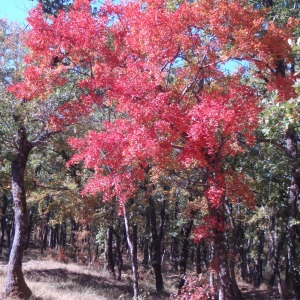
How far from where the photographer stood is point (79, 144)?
42.7 ft

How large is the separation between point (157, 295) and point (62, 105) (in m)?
13.4

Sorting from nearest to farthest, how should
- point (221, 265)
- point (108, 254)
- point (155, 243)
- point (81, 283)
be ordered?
point (221, 265) < point (81, 283) < point (155, 243) < point (108, 254)

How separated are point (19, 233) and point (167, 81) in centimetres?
699

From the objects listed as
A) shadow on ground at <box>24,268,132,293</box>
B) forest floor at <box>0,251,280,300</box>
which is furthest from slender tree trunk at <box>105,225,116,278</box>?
shadow on ground at <box>24,268,132,293</box>

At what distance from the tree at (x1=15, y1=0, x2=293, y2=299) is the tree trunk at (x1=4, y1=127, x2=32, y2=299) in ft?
5.19

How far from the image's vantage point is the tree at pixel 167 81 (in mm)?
10766

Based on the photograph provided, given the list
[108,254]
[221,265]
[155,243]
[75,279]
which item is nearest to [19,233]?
[221,265]

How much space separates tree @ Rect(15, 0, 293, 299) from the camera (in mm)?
10766

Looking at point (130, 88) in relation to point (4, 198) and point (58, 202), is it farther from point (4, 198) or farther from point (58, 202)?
point (4, 198)

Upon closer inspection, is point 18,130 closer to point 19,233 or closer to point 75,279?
point 19,233

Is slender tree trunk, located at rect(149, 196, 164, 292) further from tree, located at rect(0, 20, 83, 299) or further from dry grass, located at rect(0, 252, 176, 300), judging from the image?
tree, located at rect(0, 20, 83, 299)

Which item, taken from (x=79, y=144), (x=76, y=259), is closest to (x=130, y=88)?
(x=79, y=144)

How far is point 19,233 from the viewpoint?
39.6 ft

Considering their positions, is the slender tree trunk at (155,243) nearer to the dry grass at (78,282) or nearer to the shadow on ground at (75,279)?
the dry grass at (78,282)
